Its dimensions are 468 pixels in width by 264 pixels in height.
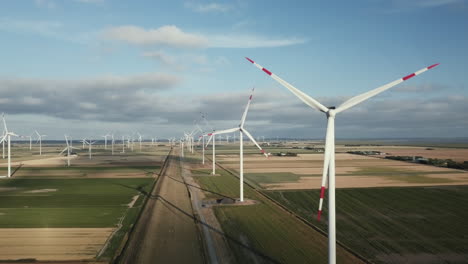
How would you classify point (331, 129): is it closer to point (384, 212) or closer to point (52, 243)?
point (52, 243)

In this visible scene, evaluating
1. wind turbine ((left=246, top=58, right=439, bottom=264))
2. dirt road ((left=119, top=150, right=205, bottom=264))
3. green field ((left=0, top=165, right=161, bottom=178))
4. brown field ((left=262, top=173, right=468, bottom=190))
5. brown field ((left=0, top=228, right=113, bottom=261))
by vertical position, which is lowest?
dirt road ((left=119, top=150, right=205, bottom=264))

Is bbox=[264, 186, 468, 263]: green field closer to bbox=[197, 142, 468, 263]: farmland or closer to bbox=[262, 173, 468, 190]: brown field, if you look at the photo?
bbox=[197, 142, 468, 263]: farmland

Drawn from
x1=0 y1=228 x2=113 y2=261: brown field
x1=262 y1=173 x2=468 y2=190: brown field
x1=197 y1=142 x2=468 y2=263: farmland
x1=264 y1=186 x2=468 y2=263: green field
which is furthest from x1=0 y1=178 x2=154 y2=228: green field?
x1=262 y1=173 x2=468 y2=190: brown field

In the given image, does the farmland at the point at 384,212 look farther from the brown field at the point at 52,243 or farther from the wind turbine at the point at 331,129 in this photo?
the brown field at the point at 52,243

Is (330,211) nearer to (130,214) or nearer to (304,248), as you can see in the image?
(304,248)

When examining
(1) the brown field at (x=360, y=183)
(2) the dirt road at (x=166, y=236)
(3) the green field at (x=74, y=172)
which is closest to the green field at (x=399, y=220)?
(1) the brown field at (x=360, y=183)

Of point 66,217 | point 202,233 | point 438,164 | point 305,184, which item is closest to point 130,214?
point 66,217

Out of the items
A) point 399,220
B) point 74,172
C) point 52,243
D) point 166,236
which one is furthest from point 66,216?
point 74,172
